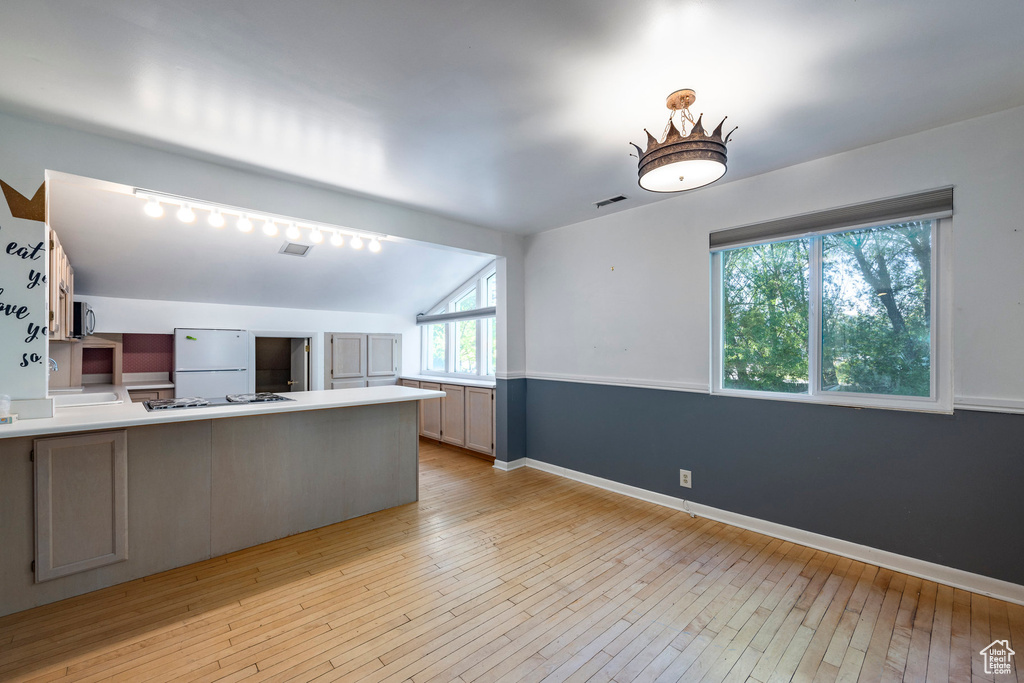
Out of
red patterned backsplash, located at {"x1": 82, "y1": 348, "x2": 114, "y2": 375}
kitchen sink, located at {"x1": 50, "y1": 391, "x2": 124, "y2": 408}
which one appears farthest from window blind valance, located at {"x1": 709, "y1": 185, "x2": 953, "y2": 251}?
red patterned backsplash, located at {"x1": 82, "y1": 348, "x2": 114, "y2": 375}

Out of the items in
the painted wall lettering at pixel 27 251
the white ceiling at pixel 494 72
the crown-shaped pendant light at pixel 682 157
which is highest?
the white ceiling at pixel 494 72

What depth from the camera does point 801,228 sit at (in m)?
2.84

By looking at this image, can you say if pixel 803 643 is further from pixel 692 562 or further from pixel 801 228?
pixel 801 228

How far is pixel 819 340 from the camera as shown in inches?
111

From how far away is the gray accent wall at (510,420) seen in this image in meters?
4.55

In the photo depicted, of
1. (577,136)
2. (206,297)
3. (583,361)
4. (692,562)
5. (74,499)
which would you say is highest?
(577,136)

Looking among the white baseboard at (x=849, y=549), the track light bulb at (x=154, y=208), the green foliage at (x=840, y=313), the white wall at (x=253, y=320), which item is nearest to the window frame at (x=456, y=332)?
the white wall at (x=253, y=320)

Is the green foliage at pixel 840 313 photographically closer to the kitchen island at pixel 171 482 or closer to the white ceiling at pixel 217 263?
the kitchen island at pixel 171 482

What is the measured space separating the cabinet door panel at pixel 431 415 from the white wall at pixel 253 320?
126 cm

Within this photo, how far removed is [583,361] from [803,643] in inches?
104

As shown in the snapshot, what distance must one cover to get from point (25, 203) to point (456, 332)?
4.68 metres

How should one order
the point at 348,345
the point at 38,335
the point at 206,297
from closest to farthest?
1. the point at 38,335
2. the point at 206,297
3. the point at 348,345

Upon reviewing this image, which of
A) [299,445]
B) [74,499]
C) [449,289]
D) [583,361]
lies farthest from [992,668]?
[449,289]

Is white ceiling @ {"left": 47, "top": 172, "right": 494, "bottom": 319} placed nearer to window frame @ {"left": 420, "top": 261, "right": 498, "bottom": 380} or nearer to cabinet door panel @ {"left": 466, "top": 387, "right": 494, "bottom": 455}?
window frame @ {"left": 420, "top": 261, "right": 498, "bottom": 380}
